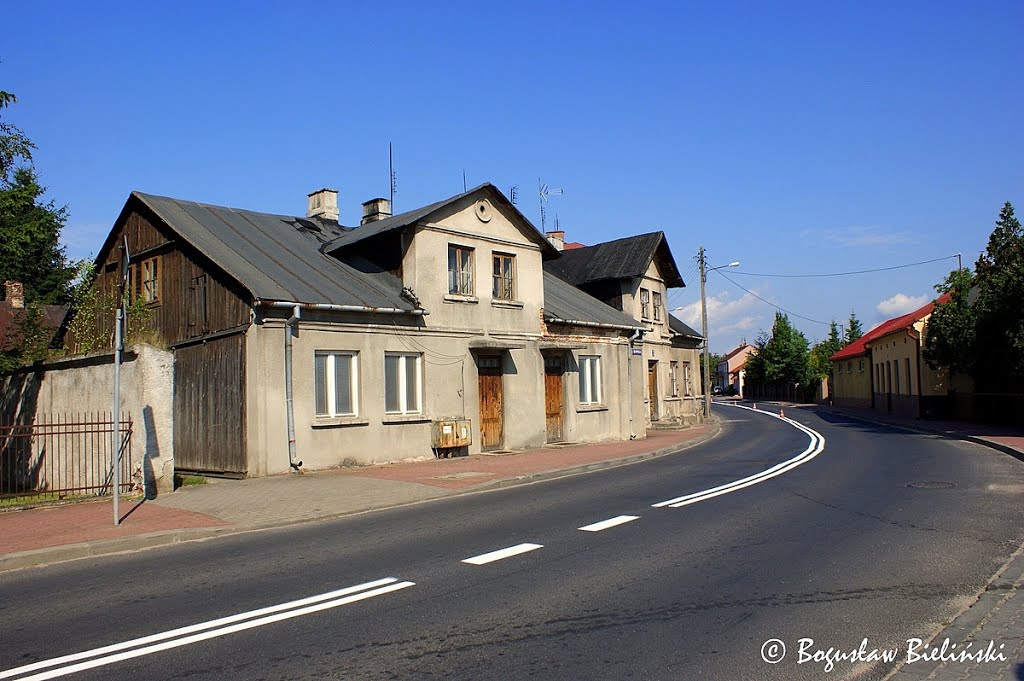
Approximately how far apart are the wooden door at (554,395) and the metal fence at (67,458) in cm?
1223

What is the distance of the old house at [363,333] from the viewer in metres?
16.7

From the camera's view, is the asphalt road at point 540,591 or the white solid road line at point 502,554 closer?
the asphalt road at point 540,591

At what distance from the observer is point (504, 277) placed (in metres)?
22.6

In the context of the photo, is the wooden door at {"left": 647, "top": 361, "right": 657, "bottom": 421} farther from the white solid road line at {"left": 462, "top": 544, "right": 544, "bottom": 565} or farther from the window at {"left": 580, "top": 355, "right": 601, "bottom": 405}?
the white solid road line at {"left": 462, "top": 544, "right": 544, "bottom": 565}

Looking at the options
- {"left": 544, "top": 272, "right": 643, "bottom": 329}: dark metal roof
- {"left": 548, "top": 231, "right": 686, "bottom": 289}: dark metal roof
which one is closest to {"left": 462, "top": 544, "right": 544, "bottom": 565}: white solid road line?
{"left": 544, "top": 272, "right": 643, "bottom": 329}: dark metal roof

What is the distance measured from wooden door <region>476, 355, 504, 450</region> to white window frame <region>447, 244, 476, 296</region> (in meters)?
1.83

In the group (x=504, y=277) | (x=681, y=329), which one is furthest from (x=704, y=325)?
(x=504, y=277)

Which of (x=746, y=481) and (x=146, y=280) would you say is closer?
(x=746, y=481)

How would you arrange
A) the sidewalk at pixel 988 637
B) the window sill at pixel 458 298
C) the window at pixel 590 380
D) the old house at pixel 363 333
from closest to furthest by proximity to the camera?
the sidewalk at pixel 988 637 → the old house at pixel 363 333 → the window sill at pixel 458 298 → the window at pixel 590 380

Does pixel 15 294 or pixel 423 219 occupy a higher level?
pixel 15 294

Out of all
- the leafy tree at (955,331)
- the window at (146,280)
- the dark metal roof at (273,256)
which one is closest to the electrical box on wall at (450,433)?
the dark metal roof at (273,256)

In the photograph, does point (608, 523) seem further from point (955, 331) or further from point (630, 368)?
point (955, 331)

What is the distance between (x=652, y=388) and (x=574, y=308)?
438 inches

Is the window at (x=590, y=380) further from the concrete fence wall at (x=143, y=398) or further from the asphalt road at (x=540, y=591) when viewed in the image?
the concrete fence wall at (x=143, y=398)
